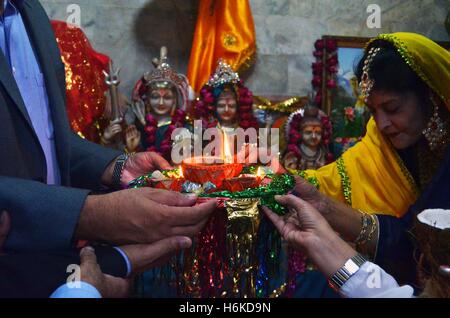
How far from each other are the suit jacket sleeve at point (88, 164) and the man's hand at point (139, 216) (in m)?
0.40

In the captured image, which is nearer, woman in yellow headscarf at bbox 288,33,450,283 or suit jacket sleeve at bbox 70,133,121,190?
suit jacket sleeve at bbox 70,133,121,190

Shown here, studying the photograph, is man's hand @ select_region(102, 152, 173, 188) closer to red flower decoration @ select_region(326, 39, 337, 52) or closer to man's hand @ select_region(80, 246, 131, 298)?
man's hand @ select_region(80, 246, 131, 298)

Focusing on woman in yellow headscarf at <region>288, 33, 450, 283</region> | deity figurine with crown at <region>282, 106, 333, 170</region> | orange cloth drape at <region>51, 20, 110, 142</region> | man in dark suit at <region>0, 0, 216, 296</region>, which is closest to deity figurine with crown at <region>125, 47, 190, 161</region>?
orange cloth drape at <region>51, 20, 110, 142</region>

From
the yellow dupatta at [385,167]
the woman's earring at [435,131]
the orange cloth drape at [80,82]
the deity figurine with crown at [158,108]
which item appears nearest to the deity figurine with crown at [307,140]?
the deity figurine with crown at [158,108]

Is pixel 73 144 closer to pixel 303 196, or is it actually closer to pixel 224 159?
pixel 224 159

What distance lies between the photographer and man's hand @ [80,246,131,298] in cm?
81

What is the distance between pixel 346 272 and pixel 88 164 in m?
0.76

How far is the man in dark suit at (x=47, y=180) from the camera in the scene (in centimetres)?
85

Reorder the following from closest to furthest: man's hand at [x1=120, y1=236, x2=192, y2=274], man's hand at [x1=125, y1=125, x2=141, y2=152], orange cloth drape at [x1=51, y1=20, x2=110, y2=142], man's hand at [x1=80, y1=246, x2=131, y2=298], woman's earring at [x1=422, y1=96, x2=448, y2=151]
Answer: man's hand at [x1=80, y1=246, x2=131, y2=298], man's hand at [x1=120, y1=236, x2=192, y2=274], woman's earring at [x1=422, y1=96, x2=448, y2=151], orange cloth drape at [x1=51, y1=20, x2=110, y2=142], man's hand at [x1=125, y1=125, x2=141, y2=152]

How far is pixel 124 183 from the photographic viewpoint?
128cm

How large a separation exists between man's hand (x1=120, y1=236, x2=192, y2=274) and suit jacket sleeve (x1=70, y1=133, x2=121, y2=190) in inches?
16.0

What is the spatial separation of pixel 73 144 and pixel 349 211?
918 mm

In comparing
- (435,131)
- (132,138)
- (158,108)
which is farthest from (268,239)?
(158,108)

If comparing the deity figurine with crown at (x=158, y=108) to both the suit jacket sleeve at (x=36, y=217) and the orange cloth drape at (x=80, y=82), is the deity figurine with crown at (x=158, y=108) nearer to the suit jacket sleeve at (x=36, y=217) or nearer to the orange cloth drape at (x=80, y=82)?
the orange cloth drape at (x=80, y=82)
